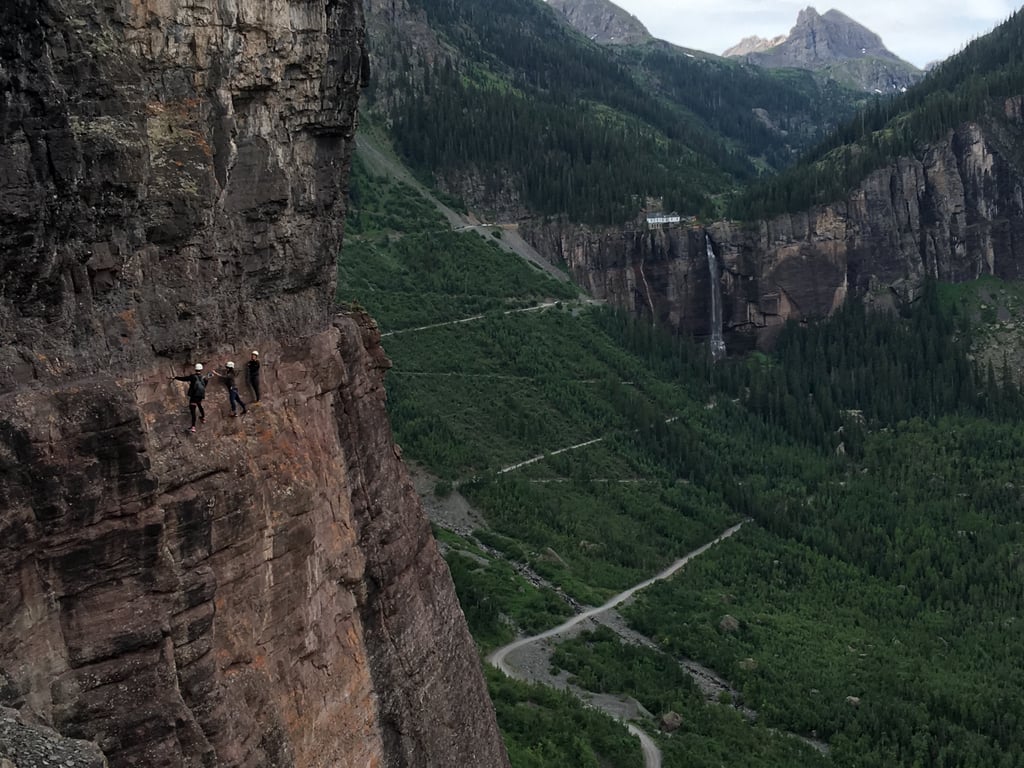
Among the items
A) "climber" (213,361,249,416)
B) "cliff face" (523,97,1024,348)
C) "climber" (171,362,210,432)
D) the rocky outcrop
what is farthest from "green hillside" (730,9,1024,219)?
the rocky outcrop

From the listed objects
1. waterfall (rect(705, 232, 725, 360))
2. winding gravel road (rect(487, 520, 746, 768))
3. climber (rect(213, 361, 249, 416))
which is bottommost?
winding gravel road (rect(487, 520, 746, 768))

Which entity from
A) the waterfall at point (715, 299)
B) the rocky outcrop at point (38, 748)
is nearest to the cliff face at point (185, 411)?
the rocky outcrop at point (38, 748)

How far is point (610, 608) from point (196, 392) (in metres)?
63.5

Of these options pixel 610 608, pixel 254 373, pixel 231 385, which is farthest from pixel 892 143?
pixel 231 385

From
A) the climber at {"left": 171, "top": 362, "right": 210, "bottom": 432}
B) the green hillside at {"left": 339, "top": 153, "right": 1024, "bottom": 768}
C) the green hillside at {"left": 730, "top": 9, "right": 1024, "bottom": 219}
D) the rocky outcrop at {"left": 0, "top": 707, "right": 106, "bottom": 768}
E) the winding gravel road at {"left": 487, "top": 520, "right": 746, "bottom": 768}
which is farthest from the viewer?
the green hillside at {"left": 730, "top": 9, "right": 1024, "bottom": 219}

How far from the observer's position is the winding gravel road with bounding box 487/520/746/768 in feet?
179

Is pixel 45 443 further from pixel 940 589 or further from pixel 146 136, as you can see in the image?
pixel 940 589

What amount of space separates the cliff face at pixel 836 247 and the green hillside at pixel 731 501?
18.8 ft

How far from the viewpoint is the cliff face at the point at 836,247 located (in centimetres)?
16000

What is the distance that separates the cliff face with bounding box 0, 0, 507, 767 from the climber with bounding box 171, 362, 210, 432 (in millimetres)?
222

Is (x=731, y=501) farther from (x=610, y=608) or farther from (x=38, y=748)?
(x=38, y=748)

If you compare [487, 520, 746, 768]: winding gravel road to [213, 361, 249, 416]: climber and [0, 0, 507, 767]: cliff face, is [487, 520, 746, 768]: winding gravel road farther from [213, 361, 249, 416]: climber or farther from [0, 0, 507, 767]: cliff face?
[213, 361, 249, 416]: climber

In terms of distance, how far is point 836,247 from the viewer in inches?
6344

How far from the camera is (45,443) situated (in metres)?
16.7
